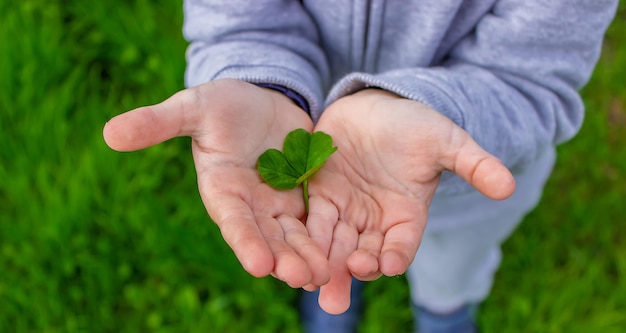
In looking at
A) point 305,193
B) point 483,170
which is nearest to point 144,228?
point 305,193

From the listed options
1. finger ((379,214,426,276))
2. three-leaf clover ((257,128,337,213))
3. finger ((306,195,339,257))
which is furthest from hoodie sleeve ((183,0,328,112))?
finger ((379,214,426,276))

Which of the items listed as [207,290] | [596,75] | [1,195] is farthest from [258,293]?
[596,75]

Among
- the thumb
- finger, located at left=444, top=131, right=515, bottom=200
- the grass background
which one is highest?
the thumb

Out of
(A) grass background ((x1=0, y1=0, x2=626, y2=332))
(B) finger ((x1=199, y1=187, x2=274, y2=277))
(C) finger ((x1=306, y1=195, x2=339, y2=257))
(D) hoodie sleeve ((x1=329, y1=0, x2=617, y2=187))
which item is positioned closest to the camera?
(B) finger ((x1=199, y1=187, x2=274, y2=277))

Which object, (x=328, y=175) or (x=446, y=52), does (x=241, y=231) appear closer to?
(x=328, y=175)

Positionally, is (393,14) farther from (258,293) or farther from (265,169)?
(258,293)

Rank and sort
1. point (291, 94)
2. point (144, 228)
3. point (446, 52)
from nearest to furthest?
point (291, 94) → point (446, 52) → point (144, 228)

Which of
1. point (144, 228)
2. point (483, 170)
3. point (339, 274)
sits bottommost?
point (144, 228)

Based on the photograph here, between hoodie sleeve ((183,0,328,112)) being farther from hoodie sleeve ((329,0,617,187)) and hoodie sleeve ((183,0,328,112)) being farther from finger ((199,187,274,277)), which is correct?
finger ((199,187,274,277))
